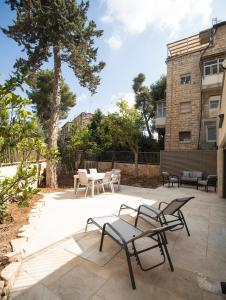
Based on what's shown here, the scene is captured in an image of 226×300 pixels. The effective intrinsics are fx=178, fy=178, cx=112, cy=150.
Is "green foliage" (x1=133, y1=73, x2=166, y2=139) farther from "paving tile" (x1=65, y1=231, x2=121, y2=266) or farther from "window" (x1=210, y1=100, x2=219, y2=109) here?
"paving tile" (x1=65, y1=231, x2=121, y2=266)

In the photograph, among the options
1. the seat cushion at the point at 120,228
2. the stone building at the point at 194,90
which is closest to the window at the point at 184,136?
the stone building at the point at 194,90

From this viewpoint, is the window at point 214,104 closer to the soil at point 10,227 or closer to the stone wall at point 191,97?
the stone wall at point 191,97

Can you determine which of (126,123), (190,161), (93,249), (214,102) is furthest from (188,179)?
(214,102)

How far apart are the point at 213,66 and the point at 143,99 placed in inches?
343

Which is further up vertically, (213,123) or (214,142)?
(213,123)

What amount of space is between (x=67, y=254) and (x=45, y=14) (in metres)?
9.67

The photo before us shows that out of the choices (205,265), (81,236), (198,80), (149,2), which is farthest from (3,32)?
(198,80)

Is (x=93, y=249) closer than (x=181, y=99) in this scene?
Yes

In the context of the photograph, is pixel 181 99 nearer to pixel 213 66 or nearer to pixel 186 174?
pixel 213 66

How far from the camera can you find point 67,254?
3.26 meters

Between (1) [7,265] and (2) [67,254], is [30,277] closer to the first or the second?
(1) [7,265]

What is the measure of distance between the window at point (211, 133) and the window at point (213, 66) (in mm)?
4977

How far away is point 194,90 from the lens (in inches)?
692

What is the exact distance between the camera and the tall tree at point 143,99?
911 inches
